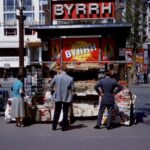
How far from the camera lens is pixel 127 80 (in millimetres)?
16656

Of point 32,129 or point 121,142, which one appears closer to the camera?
point 121,142

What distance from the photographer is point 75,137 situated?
12.6m

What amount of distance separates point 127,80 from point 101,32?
5.70ft

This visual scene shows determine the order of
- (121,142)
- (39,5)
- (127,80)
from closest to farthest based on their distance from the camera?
(121,142) → (127,80) → (39,5)

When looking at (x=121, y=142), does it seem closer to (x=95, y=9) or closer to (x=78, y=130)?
(x=78, y=130)

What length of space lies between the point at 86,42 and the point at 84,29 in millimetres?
506

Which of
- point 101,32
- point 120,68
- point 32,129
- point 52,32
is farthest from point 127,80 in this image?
point 32,129

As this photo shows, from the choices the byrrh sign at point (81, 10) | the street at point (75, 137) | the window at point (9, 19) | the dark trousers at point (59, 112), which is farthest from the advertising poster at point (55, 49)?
the window at point (9, 19)

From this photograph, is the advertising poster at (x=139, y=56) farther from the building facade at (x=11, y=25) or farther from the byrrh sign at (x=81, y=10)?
the byrrh sign at (x=81, y=10)

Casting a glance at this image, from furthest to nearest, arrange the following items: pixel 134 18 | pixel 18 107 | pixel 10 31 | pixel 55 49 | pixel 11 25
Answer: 1. pixel 11 25
2. pixel 10 31
3. pixel 134 18
4. pixel 55 49
5. pixel 18 107

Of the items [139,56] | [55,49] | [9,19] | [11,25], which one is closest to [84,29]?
[55,49]

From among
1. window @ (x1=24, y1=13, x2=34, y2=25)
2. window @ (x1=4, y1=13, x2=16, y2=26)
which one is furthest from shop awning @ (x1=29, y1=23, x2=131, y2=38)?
window @ (x1=4, y1=13, x2=16, y2=26)

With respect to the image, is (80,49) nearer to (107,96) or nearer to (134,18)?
(107,96)

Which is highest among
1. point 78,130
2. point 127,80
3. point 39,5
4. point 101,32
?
point 39,5
